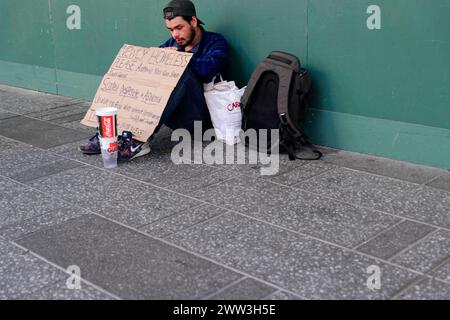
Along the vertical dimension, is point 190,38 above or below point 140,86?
above

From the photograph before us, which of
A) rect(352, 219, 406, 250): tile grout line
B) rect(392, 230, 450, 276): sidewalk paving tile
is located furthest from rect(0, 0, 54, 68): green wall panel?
rect(392, 230, 450, 276): sidewalk paving tile

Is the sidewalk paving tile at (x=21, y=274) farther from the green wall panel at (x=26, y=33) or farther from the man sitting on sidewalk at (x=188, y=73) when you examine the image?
the green wall panel at (x=26, y=33)

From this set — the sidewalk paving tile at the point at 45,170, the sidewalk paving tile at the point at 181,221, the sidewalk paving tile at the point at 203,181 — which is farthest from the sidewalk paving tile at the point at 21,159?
the sidewalk paving tile at the point at 181,221

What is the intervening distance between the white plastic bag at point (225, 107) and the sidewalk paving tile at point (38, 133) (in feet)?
3.91

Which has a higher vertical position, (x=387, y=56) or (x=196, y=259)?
(x=387, y=56)

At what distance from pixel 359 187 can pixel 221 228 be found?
3.38 ft

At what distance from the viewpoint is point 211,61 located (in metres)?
4.84

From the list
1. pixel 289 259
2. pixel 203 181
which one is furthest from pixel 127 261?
pixel 203 181

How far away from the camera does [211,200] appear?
3.84 metres

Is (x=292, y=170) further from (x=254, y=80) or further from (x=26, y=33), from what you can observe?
(x=26, y=33)

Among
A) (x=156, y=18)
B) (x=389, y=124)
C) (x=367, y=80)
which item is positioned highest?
(x=156, y=18)
